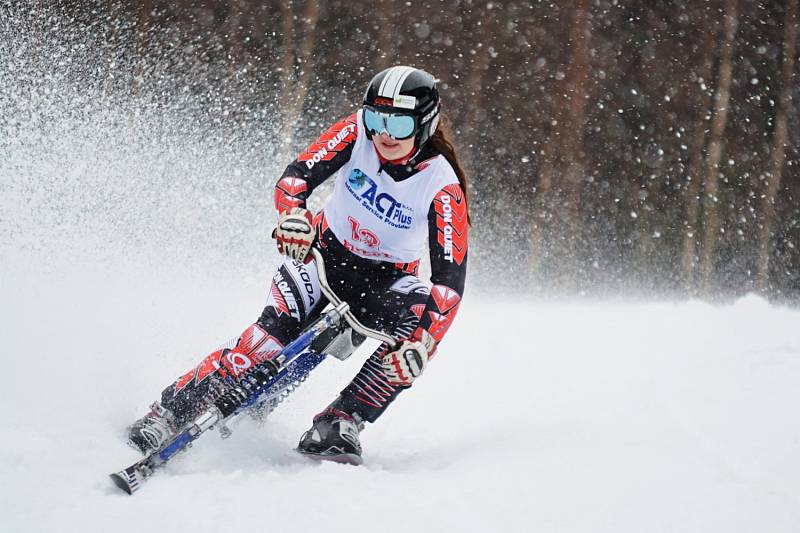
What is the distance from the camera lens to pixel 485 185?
13.8 metres

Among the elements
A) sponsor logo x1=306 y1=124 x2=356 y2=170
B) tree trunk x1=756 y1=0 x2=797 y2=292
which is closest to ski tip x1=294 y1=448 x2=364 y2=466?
sponsor logo x1=306 y1=124 x2=356 y2=170

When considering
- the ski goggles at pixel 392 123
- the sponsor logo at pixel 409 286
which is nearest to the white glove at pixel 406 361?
the sponsor logo at pixel 409 286

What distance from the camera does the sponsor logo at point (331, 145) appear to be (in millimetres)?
3600

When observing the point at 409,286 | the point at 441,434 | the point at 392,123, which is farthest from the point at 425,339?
the point at 441,434

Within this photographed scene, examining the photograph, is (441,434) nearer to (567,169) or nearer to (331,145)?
(331,145)

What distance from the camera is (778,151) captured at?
15.2 meters

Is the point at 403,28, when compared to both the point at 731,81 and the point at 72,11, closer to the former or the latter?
the point at 72,11

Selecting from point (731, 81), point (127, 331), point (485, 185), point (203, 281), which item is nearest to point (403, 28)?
point (485, 185)

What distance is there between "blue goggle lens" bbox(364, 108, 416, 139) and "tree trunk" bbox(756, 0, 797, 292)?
44.0ft

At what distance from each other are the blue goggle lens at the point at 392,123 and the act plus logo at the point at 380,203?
346mm

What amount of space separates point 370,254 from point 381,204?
0.27m

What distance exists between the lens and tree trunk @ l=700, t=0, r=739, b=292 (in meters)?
14.6

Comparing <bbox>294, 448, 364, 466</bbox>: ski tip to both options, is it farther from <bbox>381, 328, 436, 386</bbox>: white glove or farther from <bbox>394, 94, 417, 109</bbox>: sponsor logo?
<bbox>394, 94, 417, 109</bbox>: sponsor logo

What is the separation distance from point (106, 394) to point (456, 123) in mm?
11066
